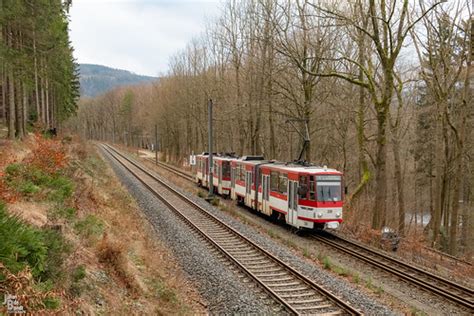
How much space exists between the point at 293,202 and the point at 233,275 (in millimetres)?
7222

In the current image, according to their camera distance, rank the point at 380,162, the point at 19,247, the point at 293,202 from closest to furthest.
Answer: the point at 19,247 < the point at 293,202 < the point at 380,162

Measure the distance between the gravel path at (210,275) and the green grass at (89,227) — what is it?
270 centimetres

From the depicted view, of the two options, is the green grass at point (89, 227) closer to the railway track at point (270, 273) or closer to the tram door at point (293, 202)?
the railway track at point (270, 273)

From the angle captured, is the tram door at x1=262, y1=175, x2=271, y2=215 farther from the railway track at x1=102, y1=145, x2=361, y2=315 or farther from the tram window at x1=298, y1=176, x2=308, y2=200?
the tram window at x1=298, y1=176, x2=308, y2=200

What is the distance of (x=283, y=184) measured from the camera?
765 inches

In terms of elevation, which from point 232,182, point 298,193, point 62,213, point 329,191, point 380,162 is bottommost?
point 232,182

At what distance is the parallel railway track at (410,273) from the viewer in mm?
11203

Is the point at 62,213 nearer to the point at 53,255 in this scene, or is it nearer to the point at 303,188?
the point at 53,255

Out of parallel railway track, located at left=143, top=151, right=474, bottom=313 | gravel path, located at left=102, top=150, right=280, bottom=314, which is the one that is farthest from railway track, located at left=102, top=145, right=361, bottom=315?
parallel railway track, located at left=143, top=151, right=474, bottom=313

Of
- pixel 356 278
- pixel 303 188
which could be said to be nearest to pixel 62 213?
pixel 356 278

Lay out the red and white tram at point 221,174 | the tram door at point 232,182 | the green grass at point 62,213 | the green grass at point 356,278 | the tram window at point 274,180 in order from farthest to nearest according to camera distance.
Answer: the red and white tram at point 221,174
the tram door at point 232,182
the tram window at point 274,180
the green grass at point 356,278
the green grass at point 62,213

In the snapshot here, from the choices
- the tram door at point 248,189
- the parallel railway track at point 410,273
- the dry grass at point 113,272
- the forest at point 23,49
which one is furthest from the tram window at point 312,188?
the forest at point 23,49

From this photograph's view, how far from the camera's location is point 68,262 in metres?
8.03

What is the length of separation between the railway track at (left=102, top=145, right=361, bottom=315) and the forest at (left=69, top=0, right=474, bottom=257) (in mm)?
7078
